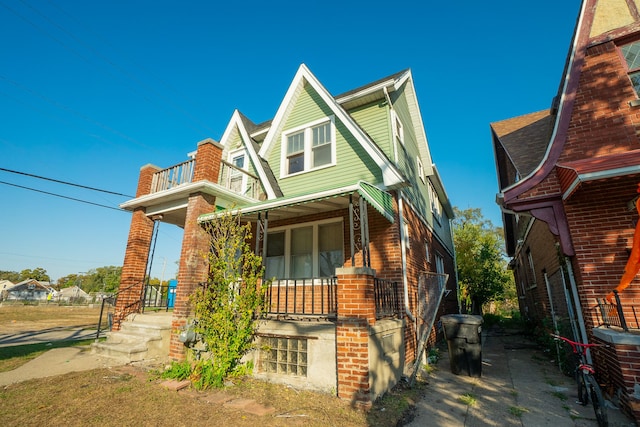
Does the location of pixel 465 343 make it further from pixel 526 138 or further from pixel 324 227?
pixel 526 138

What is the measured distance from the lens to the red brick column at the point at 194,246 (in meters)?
7.03

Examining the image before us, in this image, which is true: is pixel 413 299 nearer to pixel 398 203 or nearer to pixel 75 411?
pixel 398 203

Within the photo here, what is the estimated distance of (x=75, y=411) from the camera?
14.1 feet

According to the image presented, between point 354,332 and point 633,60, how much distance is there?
7963mm

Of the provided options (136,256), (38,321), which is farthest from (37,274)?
(136,256)

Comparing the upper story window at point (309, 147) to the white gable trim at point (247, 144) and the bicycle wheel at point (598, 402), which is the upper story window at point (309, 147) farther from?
the bicycle wheel at point (598, 402)

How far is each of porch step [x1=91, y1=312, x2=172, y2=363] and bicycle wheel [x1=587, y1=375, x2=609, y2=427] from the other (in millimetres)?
8330

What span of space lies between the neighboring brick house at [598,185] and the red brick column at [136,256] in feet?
33.7

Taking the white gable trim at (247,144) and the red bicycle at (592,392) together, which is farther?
the white gable trim at (247,144)

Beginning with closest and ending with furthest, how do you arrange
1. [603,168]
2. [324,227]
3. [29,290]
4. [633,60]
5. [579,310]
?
1. [603,168]
2. [579,310]
3. [633,60]
4. [324,227]
5. [29,290]

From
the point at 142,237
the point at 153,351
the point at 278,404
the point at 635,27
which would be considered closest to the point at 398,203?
the point at 278,404

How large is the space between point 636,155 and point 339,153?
6.16 meters

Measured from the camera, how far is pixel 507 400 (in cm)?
502

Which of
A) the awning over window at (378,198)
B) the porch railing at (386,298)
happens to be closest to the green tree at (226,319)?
the porch railing at (386,298)
